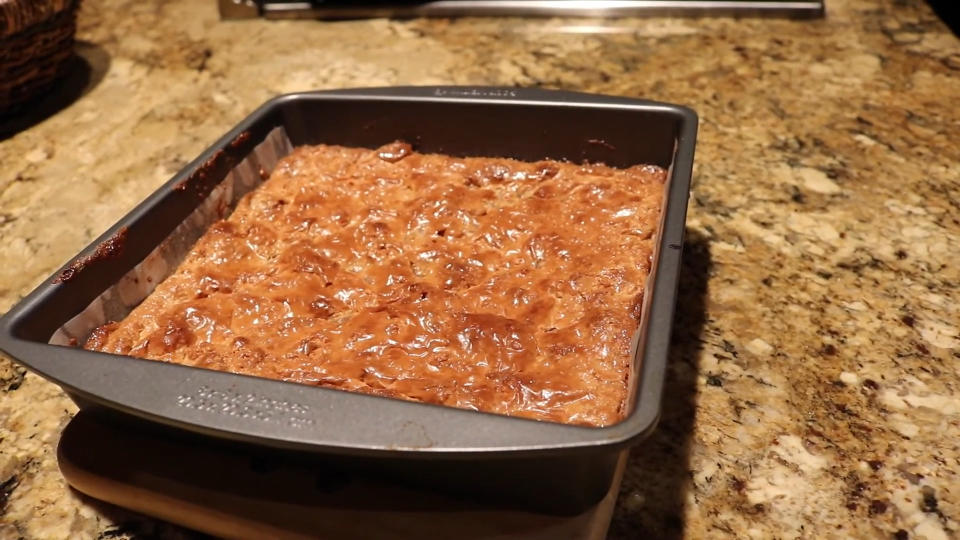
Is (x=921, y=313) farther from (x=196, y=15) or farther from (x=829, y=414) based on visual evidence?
(x=196, y=15)

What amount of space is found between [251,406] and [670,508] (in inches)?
19.3

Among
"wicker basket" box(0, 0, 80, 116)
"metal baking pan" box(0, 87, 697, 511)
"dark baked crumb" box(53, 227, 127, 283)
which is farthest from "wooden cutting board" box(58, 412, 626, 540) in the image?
"wicker basket" box(0, 0, 80, 116)

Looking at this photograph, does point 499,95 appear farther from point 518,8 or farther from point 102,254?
point 518,8

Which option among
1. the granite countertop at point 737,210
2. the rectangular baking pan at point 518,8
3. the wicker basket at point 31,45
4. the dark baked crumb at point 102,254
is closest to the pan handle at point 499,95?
the granite countertop at point 737,210

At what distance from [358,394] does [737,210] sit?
2.93 ft

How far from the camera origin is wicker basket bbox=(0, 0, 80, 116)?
4.76ft

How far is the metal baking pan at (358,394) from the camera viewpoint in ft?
2.01

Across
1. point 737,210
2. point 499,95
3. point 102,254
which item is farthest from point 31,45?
point 737,210

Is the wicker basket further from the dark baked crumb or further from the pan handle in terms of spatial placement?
the dark baked crumb

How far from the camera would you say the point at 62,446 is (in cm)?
82

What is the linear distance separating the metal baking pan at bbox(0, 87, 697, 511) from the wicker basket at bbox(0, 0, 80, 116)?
710mm

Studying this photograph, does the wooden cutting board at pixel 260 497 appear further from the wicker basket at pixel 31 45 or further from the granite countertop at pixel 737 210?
the wicker basket at pixel 31 45

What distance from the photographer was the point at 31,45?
156 centimetres

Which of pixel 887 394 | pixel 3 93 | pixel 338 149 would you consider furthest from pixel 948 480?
pixel 3 93
